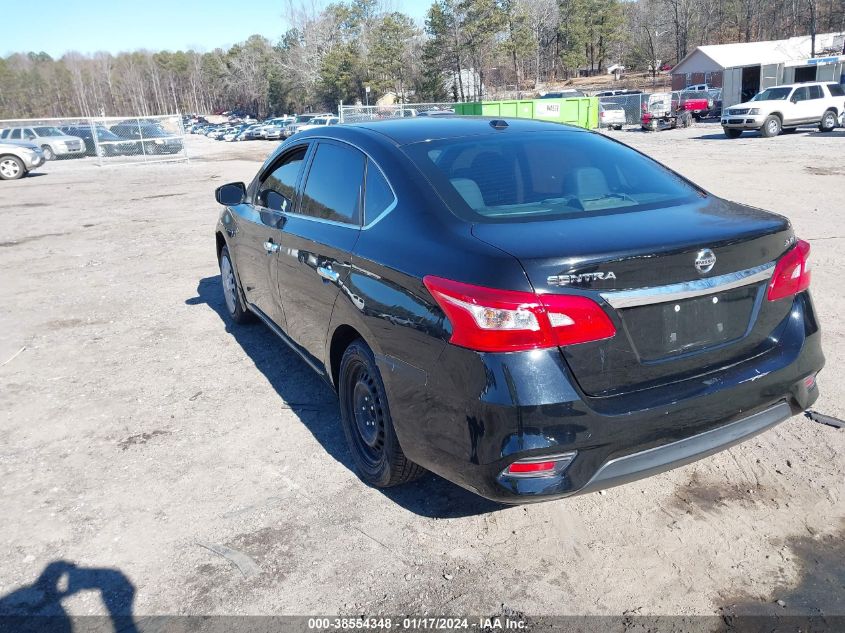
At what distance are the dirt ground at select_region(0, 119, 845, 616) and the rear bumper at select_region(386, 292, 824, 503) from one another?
1.51ft

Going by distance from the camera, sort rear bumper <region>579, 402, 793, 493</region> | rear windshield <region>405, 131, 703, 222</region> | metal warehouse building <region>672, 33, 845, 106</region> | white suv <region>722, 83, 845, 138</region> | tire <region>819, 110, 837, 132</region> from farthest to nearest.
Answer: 1. metal warehouse building <region>672, 33, 845, 106</region>
2. tire <region>819, 110, 837, 132</region>
3. white suv <region>722, 83, 845, 138</region>
4. rear windshield <region>405, 131, 703, 222</region>
5. rear bumper <region>579, 402, 793, 493</region>

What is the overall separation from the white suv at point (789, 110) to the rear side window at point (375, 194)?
89.0ft

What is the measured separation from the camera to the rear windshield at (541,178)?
302 cm

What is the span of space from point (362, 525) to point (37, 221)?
43.2 ft

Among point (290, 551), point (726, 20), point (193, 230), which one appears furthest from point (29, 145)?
point (726, 20)

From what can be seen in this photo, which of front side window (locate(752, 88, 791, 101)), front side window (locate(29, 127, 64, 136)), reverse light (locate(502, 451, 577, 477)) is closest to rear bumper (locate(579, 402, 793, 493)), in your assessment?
reverse light (locate(502, 451, 577, 477))

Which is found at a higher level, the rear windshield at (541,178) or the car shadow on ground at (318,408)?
the rear windshield at (541,178)

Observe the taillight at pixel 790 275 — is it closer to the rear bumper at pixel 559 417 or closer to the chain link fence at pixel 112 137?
the rear bumper at pixel 559 417

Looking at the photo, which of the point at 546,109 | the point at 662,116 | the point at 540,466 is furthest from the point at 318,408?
the point at 662,116

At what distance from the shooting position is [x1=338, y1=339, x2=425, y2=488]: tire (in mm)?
3144

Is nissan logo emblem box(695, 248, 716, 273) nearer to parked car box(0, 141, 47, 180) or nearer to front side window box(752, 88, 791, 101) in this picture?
parked car box(0, 141, 47, 180)

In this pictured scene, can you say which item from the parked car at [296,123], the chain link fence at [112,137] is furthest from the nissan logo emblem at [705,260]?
the parked car at [296,123]

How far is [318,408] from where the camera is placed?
4426 millimetres

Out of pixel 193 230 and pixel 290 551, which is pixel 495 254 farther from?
pixel 193 230
